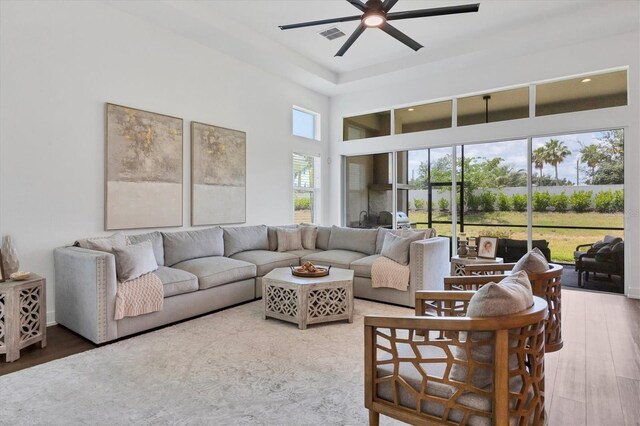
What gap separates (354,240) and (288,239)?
103cm

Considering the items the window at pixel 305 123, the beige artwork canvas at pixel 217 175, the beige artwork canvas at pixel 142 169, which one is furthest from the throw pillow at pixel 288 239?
the window at pixel 305 123

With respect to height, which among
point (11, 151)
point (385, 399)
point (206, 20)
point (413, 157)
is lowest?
→ point (385, 399)

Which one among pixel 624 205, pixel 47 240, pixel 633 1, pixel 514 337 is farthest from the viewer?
pixel 624 205

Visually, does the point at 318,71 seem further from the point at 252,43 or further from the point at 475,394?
the point at 475,394

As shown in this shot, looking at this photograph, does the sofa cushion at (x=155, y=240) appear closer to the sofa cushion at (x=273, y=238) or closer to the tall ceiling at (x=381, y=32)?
the sofa cushion at (x=273, y=238)

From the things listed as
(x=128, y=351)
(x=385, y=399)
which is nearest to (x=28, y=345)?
(x=128, y=351)

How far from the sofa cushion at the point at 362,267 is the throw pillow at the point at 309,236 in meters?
1.21

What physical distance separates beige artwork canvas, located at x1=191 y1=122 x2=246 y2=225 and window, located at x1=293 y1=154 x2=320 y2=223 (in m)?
1.42

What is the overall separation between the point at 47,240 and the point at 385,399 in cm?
370

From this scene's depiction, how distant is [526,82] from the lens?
5406 millimetres

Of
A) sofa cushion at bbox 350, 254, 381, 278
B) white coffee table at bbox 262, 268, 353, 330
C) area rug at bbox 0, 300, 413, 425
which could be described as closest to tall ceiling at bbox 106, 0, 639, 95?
sofa cushion at bbox 350, 254, 381, 278

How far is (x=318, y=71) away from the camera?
630 centimetres

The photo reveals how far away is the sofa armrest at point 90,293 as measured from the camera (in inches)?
118

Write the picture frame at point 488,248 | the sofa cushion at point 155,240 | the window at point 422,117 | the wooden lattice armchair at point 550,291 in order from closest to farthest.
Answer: the wooden lattice armchair at point 550,291 → the sofa cushion at point 155,240 → the picture frame at point 488,248 → the window at point 422,117
